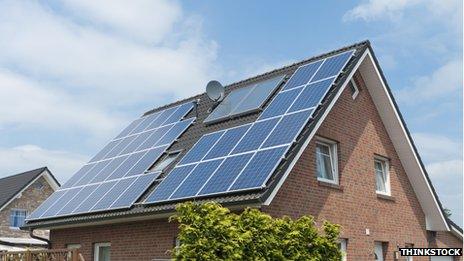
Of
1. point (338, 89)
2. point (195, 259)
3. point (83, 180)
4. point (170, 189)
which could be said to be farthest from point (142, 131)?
point (195, 259)

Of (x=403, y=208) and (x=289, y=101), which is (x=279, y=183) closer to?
(x=289, y=101)

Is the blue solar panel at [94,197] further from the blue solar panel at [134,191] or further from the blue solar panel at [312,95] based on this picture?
the blue solar panel at [312,95]

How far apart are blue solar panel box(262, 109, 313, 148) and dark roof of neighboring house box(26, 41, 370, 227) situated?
7.4 inches

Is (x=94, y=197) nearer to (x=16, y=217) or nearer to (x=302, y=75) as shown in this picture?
(x=302, y=75)

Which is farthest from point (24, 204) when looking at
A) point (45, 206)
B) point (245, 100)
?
point (245, 100)

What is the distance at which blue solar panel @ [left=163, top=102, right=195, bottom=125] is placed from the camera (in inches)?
783

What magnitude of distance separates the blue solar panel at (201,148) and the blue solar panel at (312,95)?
2.39 meters

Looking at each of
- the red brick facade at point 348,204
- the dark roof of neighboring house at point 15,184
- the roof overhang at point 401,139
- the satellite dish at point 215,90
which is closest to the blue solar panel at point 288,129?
the red brick facade at point 348,204

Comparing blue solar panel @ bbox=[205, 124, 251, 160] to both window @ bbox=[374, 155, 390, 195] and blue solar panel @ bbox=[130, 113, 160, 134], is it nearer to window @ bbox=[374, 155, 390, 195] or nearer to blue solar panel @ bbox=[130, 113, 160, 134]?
window @ bbox=[374, 155, 390, 195]

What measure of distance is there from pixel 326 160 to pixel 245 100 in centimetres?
327

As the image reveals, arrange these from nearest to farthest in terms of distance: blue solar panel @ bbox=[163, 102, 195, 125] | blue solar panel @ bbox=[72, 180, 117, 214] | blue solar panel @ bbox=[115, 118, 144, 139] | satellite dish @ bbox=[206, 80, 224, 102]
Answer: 1. blue solar panel @ bbox=[72, 180, 117, 214]
2. satellite dish @ bbox=[206, 80, 224, 102]
3. blue solar panel @ bbox=[163, 102, 195, 125]
4. blue solar panel @ bbox=[115, 118, 144, 139]

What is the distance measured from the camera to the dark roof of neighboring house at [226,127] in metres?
12.3

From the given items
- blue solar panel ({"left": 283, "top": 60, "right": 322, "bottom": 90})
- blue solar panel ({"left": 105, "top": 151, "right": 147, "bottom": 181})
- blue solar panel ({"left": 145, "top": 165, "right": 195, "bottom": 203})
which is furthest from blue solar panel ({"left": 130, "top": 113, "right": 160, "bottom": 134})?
blue solar panel ({"left": 283, "top": 60, "right": 322, "bottom": 90})

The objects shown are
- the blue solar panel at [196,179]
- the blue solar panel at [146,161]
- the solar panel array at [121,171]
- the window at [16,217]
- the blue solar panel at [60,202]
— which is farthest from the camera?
the window at [16,217]
